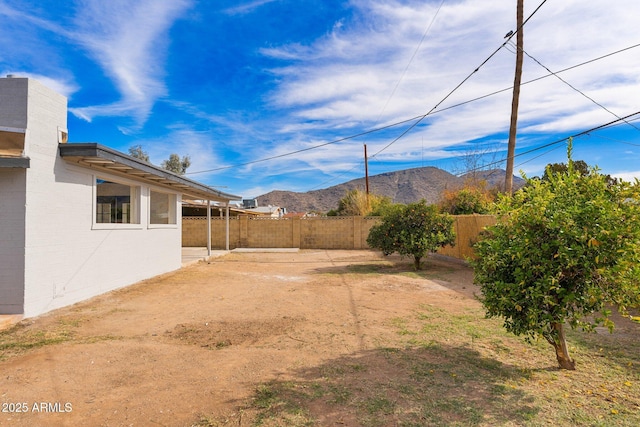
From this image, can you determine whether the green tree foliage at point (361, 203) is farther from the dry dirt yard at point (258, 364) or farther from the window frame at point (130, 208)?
the dry dirt yard at point (258, 364)

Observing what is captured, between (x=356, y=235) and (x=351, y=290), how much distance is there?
1254cm

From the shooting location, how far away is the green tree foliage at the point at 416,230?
476 inches

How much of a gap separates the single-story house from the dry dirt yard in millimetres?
565

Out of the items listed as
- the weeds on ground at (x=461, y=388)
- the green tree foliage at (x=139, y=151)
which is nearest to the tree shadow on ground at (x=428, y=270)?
the weeds on ground at (x=461, y=388)

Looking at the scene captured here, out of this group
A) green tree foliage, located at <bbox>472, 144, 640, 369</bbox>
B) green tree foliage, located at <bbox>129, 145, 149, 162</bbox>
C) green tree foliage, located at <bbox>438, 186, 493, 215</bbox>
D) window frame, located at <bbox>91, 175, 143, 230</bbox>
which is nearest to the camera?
green tree foliage, located at <bbox>472, 144, 640, 369</bbox>

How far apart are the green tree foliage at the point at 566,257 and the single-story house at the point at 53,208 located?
22.0 feet

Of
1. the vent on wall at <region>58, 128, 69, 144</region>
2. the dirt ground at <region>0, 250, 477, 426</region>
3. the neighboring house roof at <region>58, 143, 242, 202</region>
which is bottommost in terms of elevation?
the dirt ground at <region>0, 250, 477, 426</region>

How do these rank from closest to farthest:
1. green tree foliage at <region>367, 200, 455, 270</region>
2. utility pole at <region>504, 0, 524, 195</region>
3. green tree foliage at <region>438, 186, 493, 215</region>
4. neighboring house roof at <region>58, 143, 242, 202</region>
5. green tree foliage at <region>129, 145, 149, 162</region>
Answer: neighboring house roof at <region>58, 143, 242, 202</region>, green tree foliage at <region>367, 200, 455, 270</region>, utility pole at <region>504, 0, 524, 195</region>, green tree foliage at <region>438, 186, 493, 215</region>, green tree foliage at <region>129, 145, 149, 162</region>

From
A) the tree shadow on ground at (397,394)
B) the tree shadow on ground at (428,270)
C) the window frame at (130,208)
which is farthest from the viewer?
the tree shadow on ground at (428,270)

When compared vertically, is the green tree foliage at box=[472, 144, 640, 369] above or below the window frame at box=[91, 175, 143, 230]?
below

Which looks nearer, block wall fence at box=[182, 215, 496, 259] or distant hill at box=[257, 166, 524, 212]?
block wall fence at box=[182, 215, 496, 259]

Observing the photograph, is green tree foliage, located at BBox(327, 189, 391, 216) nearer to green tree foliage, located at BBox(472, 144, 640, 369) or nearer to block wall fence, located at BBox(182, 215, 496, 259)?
block wall fence, located at BBox(182, 215, 496, 259)

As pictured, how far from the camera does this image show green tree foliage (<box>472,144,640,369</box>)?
3.27 metres

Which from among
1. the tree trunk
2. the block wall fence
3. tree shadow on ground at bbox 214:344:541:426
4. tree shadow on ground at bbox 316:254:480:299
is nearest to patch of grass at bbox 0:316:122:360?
tree shadow on ground at bbox 214:344:541:426
